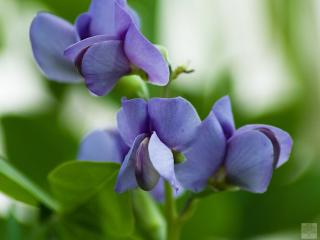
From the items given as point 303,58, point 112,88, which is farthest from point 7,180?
point 303,58

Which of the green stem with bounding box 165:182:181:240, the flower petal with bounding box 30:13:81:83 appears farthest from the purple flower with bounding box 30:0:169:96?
the green stem with bounding box 165:182:181:240

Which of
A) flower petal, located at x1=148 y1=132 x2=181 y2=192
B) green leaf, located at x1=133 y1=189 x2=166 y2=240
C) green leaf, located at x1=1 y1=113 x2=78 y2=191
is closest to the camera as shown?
flower petal, located at x1=148 y1=132 x2=181 y2=192

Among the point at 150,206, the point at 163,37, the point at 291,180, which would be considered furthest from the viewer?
the point at 163,37

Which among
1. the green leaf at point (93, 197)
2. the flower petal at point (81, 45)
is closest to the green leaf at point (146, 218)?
the green leaf at point (93, 197)

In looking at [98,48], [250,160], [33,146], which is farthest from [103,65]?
[33,146]

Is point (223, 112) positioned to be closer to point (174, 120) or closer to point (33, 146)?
point (174, 120)

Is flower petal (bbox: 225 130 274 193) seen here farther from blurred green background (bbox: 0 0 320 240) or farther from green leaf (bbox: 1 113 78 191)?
green leaf (bbox: 1 113 78 191)

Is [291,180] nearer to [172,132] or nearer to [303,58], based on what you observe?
Result: [303,58]
